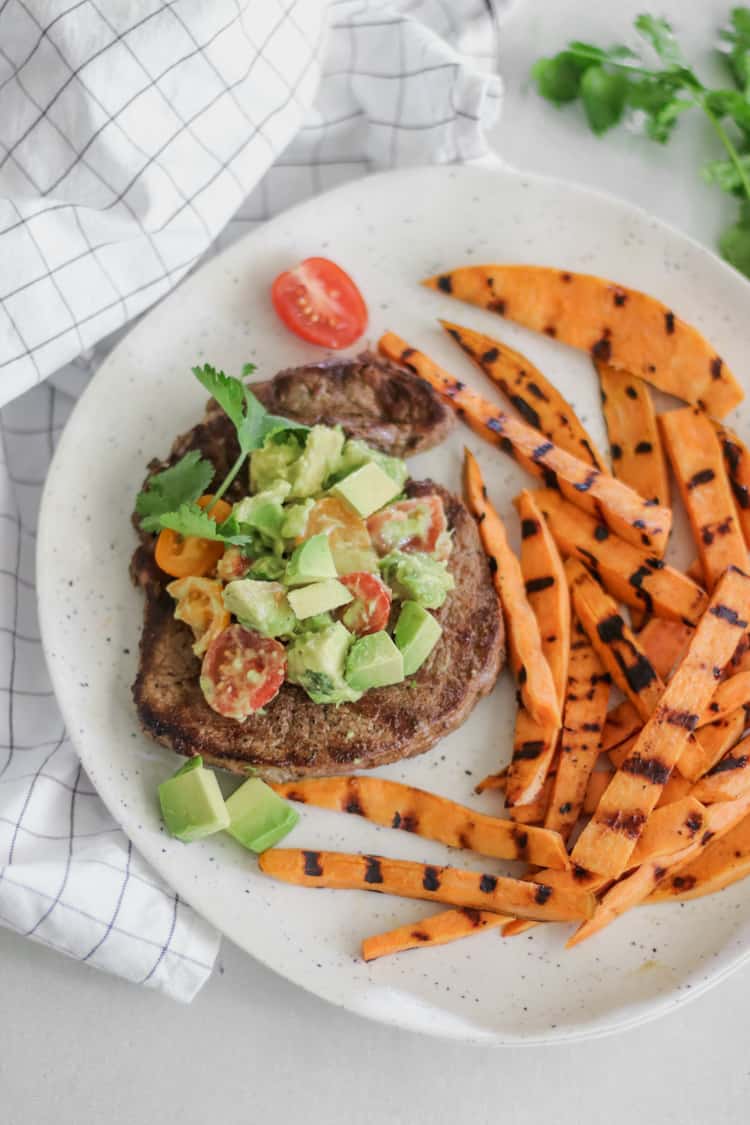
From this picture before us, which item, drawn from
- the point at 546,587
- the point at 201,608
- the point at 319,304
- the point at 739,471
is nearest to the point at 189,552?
the point at 201,608

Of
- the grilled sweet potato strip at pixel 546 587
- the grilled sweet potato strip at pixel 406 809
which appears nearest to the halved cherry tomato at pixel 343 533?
the grilled sweet potato strip at pixel 546 587

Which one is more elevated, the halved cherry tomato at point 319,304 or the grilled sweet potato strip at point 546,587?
the halved cherry tomato at point 319,304

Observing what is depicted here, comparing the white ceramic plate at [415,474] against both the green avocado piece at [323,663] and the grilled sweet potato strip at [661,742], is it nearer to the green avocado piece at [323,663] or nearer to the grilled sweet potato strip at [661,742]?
the grilled sweet potato strip at [661,742]

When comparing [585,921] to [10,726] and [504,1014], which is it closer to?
[504,1014]

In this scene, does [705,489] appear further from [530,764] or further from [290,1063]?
[290,1063]

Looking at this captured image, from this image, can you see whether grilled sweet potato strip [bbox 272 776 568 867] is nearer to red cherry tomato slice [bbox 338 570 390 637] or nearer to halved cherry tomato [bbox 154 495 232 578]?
red cherry tomato slice [bbox 338 570 390 637]

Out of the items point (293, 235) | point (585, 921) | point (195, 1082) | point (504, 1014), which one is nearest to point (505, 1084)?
point (504, 1014)
